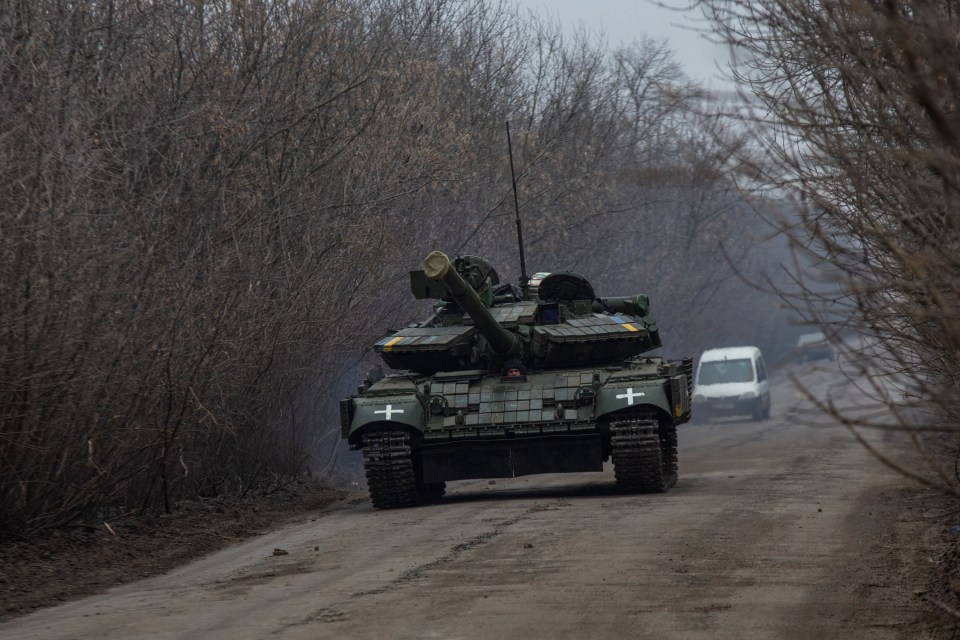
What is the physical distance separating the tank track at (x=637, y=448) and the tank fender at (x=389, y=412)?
1885mm

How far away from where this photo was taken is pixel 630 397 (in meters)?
13.4

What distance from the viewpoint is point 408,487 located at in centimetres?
1384

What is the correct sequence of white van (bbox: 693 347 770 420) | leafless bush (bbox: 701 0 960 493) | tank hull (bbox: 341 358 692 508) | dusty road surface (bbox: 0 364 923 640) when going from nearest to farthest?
leafless bush (bbox: 701 0 960 493), dusty road surface (bbox: 0 364 923 640), tank hull (bbox: 341 358 692 508), white van (bbox: 693 347 770 420)

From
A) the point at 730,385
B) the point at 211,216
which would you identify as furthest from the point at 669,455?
the point at 730,385

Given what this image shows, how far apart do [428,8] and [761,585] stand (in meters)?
16.8

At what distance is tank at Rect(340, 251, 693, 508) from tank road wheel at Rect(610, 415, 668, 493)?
1 centimetres

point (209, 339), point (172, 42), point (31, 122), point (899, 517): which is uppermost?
point (172, 42)

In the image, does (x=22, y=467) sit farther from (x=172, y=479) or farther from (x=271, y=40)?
(x=271, y=40)

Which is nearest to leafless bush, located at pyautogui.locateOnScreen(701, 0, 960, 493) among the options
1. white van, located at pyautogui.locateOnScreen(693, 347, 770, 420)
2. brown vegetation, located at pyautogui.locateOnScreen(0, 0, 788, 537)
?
brown vegetation, located at pyautogui.locateOnScreen(0, 0, 788, 537)

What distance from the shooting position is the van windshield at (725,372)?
34.4m

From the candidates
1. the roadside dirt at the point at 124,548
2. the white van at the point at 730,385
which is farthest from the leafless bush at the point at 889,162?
the white van at the point at 730,385

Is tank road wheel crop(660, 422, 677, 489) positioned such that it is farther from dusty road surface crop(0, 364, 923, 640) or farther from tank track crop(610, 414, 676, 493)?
tank track crop(610, 414, 676, 493)

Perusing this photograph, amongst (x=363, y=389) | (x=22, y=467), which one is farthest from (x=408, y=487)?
(x=22, y=467)

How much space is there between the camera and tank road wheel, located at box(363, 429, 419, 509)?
13.5 metres
